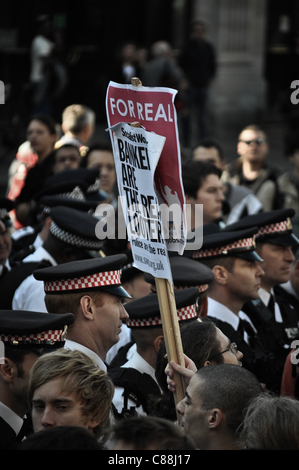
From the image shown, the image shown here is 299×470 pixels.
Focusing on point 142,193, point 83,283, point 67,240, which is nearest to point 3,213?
point 67,240

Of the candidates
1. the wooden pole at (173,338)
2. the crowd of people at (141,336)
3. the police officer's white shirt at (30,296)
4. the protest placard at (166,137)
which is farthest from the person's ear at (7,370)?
the police officer's white shirt at (30,296)

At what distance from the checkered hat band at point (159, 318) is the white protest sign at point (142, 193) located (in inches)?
19.6

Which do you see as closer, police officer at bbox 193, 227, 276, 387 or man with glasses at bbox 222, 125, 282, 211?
police officer at bbox 193, 227, 276, 387

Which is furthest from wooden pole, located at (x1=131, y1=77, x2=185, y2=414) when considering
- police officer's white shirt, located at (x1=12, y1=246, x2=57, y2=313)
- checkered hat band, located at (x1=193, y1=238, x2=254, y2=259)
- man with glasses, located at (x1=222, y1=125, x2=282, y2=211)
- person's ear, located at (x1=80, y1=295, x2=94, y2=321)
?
man with glasses, located at (x1=222, y1=125, x2=282, y2=211)

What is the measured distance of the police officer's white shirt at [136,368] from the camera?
141 inches

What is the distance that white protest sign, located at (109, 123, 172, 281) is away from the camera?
319 cm

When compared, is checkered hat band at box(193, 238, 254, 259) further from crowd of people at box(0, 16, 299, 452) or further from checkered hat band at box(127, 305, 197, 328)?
checkered hat band at box(127, 305, 197, 328)

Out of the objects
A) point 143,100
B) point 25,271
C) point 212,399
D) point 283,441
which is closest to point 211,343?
point 212,399

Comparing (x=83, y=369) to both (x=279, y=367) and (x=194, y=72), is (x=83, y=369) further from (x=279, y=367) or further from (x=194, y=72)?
(x=194, y=72)

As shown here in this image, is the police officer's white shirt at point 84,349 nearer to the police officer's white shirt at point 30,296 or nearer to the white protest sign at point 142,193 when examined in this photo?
the white protest sign at point 142,193

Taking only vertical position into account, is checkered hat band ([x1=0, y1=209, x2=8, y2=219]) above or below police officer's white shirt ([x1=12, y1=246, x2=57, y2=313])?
above

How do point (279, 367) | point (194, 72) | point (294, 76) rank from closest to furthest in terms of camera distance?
point (279, 367)
point (194, 72)
point (294, 76)
